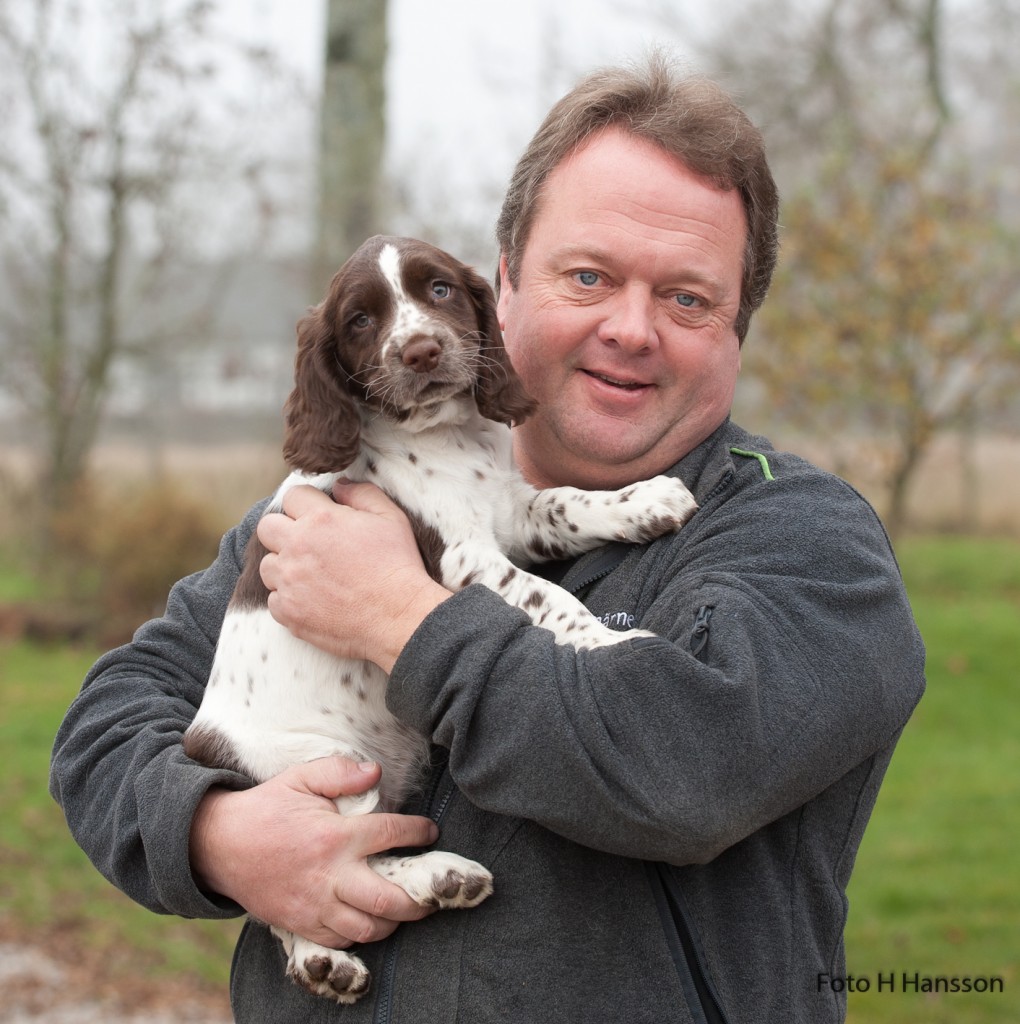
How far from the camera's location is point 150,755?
7.21 ft

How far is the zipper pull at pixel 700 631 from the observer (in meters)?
1.77

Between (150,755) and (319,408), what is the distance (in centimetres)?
75

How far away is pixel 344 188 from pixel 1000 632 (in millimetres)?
6307

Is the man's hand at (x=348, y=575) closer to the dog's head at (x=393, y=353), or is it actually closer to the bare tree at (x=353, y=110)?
the dog's head at (x=393, y=353)

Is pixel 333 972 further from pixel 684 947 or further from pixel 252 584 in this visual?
pixel 252 584

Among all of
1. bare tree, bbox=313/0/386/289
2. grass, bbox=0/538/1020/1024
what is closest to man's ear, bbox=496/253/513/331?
grass, bbox=0/538/1020/1024

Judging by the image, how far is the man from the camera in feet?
5.66

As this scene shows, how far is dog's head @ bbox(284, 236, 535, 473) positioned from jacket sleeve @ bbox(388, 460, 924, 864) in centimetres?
68

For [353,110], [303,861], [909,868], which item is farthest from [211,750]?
[353,110]

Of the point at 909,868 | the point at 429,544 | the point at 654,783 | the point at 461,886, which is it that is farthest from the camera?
the point at 909,868

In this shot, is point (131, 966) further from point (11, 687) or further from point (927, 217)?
point (927, 217)

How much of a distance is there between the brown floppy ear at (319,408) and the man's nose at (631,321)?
553mm

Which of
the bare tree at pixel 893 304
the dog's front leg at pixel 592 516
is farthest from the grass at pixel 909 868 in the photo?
the dog's front leg at pixel 592 516

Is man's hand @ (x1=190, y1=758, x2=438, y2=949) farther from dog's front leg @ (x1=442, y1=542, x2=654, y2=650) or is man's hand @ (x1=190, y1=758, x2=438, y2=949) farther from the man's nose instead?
the man's nose
